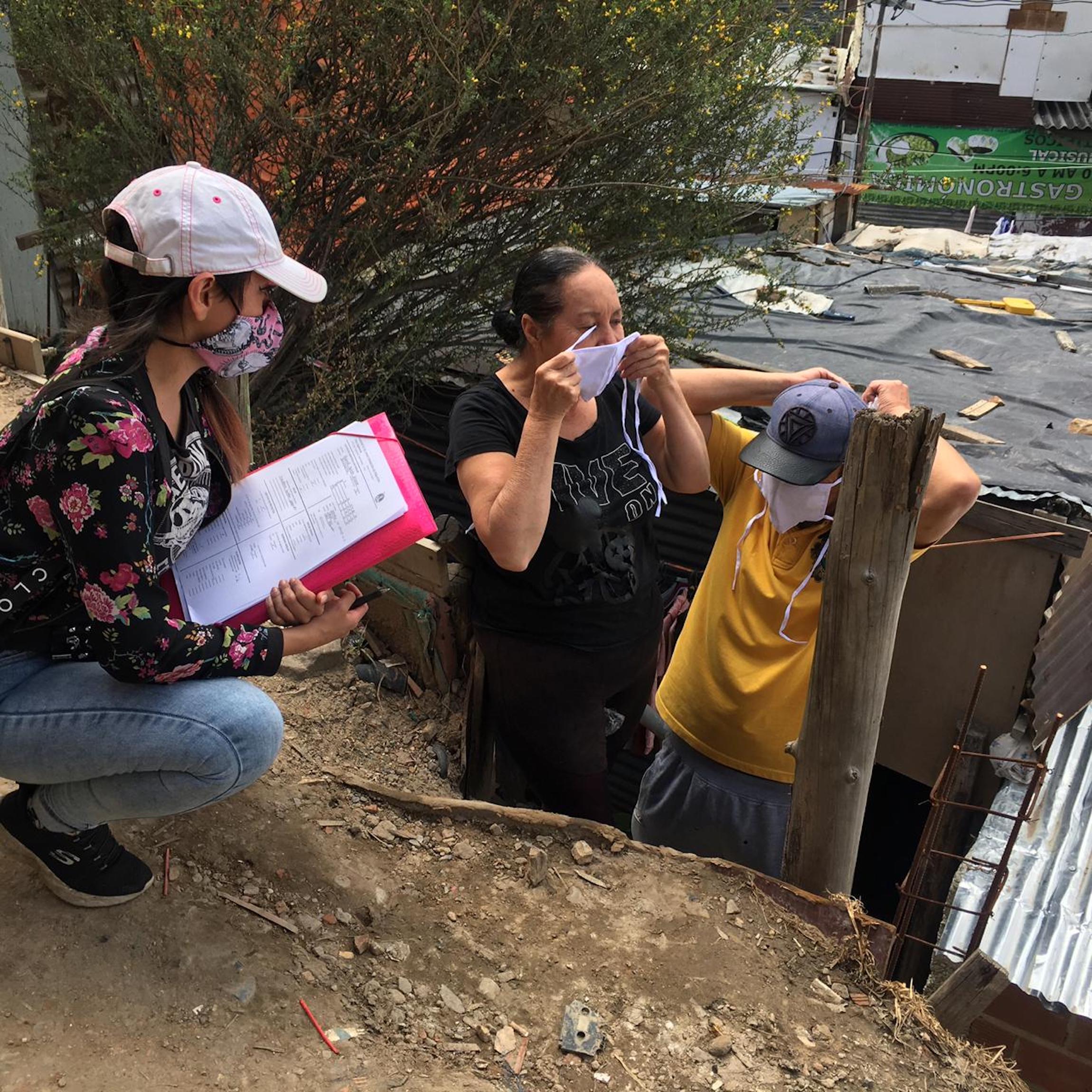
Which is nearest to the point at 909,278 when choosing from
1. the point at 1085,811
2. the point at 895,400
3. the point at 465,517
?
the point at 465,517

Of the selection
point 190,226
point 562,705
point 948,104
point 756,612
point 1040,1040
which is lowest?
point 1040,1040

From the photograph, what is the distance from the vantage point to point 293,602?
2.00 meters

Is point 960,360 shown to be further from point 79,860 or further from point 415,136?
point 79,860

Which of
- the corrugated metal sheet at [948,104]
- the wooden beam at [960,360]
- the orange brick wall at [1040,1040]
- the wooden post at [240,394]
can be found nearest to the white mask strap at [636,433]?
the wooden post at [240,394]

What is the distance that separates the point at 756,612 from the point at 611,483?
→ 0.59m

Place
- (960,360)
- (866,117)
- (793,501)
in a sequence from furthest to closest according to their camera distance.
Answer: (866,117), (960,360), (793,501)

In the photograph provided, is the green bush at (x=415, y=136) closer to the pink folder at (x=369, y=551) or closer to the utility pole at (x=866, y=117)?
the pink folder at (x=369, y=551)

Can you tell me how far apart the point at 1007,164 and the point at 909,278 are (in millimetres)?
16000

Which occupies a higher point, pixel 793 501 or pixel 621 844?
pixel 793 501

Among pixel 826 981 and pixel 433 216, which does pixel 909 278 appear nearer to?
pixel 433 216

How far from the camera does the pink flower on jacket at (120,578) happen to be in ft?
5.55

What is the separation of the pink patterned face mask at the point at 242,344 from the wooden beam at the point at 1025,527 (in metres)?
3.36

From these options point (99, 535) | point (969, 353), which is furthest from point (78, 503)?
point (969, 353)

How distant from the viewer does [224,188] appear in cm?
179
